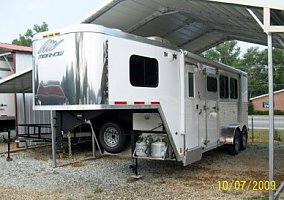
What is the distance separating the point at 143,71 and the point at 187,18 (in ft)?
14.6

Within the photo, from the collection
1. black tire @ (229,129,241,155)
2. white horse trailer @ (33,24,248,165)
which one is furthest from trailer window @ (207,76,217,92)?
black tire @ (229,129,241,155)

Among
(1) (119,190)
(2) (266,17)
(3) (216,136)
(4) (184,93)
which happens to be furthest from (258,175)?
(2) (266,17)

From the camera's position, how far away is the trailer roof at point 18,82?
38.3 ft

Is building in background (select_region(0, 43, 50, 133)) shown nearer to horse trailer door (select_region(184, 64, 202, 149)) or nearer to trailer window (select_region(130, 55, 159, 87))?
horse trailer door (select_region(184, 64, 202, 149))

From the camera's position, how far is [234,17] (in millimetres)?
8078

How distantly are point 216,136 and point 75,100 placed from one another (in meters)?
4.71

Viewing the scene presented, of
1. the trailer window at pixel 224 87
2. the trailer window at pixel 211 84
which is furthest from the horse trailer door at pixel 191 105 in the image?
the trailer window at pixel 224 87

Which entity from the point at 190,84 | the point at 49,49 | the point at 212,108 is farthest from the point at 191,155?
the point at 49,49

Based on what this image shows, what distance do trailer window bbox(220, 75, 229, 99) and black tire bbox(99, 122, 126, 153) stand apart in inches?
147

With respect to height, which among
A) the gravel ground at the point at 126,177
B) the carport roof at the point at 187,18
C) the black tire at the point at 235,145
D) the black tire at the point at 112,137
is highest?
the carport roof at the point at 187,18

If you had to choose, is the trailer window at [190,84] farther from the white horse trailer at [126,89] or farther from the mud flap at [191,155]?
the mud flap at [191,155]

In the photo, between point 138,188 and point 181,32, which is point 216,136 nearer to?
point 138,188

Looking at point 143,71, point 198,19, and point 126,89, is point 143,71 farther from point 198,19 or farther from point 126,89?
point 198,19

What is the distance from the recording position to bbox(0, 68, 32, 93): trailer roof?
1168cm
